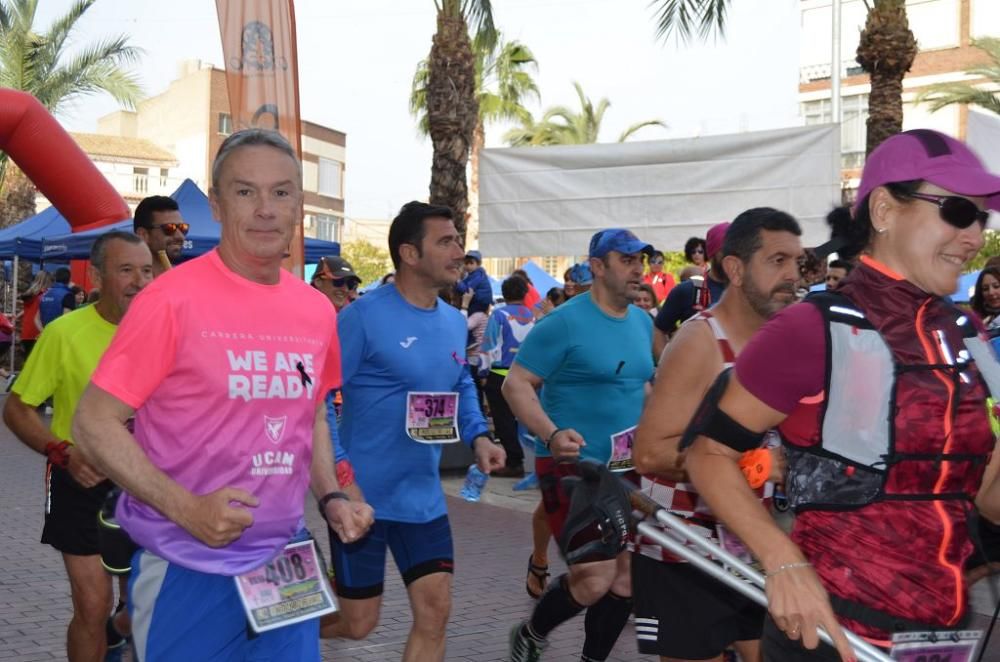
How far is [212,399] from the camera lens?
3066 millimetres

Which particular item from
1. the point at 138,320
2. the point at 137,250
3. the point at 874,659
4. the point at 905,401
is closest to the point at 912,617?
the point at 874,659

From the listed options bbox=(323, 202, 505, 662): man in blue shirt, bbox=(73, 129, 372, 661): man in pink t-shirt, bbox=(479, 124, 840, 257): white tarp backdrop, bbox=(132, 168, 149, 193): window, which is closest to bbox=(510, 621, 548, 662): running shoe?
bbox=(323, 202, 505, 662): man in blue shirt

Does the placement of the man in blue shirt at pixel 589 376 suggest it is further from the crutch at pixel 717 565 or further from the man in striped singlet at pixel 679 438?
the crutch at pixel 717 565

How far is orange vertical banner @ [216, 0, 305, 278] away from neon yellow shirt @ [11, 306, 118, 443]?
462 centimetres

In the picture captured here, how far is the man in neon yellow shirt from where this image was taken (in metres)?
4.86

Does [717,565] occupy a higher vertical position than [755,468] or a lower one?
lower

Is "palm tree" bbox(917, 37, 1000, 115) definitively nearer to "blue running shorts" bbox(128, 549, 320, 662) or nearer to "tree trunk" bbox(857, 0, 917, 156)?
"tree trunk" bbox(857, 0, 917, 156)

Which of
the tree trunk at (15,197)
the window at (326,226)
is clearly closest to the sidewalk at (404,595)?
the tree trunk at (15,197)

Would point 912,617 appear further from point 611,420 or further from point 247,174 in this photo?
point 611,420

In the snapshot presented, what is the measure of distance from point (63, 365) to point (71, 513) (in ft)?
1.99

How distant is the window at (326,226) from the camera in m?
80.2

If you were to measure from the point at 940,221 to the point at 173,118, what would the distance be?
7507 cm

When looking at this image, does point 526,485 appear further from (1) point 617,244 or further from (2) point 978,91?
(2) point 978,91

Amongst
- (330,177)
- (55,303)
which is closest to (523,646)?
(55,303)
